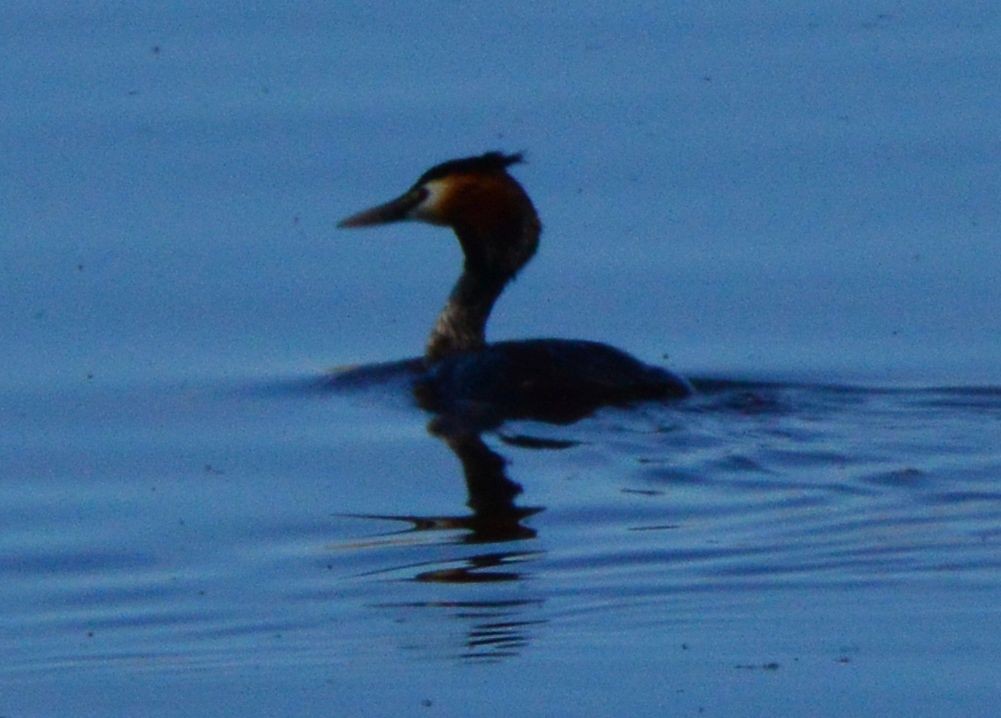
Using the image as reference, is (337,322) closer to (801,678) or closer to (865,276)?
(865,276)

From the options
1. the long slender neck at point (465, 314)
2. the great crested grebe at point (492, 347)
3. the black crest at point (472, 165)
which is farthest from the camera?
the black crest at point (472, 165)

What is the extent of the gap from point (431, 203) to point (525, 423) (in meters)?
1.90

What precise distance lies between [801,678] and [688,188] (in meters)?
6.86

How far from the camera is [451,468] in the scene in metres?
10.0

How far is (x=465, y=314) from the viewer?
1205 centimetres

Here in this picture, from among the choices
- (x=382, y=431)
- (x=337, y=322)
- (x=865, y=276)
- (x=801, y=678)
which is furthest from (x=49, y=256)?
(x=801, y=678)

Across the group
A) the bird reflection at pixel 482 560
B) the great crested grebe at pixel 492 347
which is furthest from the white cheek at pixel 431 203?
the bird reflection at pixel 482 560

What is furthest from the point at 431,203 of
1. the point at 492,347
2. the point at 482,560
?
the point at 482,560

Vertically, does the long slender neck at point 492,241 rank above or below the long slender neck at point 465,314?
above

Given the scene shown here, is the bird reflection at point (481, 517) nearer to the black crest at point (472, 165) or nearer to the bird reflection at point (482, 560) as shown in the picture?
the bird reflection at point (482, 560)

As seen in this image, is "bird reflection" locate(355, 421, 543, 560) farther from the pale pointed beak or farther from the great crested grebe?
the pale pointed beak

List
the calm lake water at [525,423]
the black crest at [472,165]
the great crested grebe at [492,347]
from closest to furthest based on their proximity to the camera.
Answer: the calm lake water at [525,423], the great crested grebe at [492,347], the black crest at [472,165]

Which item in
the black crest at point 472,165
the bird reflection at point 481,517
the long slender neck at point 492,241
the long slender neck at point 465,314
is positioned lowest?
the bird reflection at point 481,517

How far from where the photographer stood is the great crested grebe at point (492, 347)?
10703 millimetres
